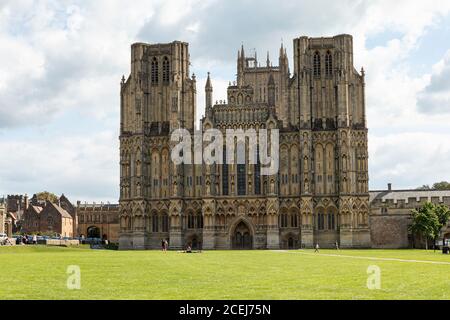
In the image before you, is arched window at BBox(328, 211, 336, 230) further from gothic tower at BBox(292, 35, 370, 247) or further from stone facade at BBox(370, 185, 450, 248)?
stone facade at BBox(370, 185, 450, 248)

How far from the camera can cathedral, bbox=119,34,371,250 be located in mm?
103562

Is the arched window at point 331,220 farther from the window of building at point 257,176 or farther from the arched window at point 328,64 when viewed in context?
the arched window at point 328,64

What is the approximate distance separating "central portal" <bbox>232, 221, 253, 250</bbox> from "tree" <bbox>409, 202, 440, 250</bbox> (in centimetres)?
2244

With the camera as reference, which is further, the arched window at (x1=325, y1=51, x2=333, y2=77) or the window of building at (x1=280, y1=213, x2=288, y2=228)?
the arched window at (x1=325, y1=51, x2=333, y2=77)

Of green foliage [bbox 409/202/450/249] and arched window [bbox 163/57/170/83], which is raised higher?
arched window [bbox 163/57/170/83]

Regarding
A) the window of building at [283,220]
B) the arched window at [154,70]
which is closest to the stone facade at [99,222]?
the arched window at [154,70]

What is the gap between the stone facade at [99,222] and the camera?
166 meters

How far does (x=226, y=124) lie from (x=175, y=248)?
728 inches

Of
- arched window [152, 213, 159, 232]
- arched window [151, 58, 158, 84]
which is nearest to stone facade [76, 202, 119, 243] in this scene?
arched window [152, 213, 159, 232]

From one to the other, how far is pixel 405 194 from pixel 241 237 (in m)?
26.2

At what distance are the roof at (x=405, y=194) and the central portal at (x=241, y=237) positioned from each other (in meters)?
19.9

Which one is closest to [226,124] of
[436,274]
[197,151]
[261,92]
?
[197,151]

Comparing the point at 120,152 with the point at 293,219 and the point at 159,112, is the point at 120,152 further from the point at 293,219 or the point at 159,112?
the point at 293,219

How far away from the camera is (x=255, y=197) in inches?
4161
